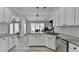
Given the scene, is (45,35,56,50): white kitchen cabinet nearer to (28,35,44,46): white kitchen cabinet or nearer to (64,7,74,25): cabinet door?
(28,35,44,46): white kitchen cabinet

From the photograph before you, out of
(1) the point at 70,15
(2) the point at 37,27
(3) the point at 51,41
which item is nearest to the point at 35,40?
(2) the point at 37,27

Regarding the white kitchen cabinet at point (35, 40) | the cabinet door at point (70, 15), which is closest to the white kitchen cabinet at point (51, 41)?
the white kitchen cabinet at point (35, 40)

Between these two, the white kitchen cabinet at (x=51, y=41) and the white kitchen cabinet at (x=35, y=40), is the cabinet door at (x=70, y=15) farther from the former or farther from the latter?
the white kitchen cabinet at (x=35, y=40)

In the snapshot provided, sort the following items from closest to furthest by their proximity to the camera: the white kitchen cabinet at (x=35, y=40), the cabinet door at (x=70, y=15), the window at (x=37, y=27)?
the cabinet door at (x=70, y=15) < the white kitchen cabinet at (x=35, y=40) < the window at (x=37, y=27)

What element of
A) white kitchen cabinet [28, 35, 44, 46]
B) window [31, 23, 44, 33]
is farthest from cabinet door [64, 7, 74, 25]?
window [31, 23, 44, 33]

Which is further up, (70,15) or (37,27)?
(70,15)

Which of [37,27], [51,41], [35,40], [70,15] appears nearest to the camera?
[70,15]

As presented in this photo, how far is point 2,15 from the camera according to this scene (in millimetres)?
3674

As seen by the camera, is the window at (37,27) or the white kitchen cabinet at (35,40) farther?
the window at (37,27)

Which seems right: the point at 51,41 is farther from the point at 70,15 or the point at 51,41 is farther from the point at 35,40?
the point at 70,15

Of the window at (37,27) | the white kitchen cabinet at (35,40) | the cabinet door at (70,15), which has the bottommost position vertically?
the white kitchen cabinet at (35,40)
